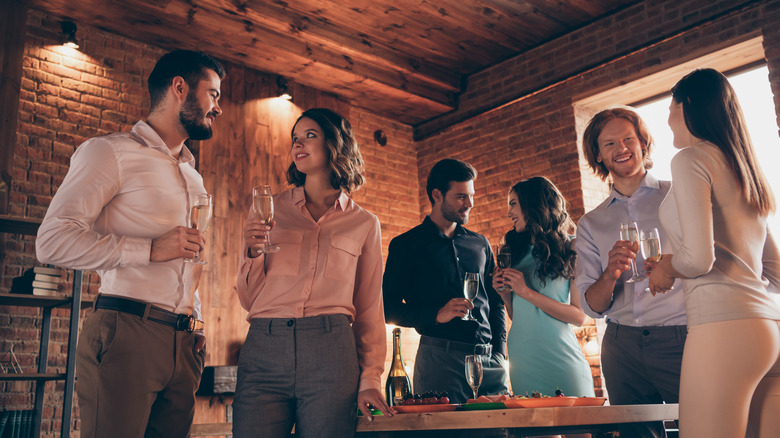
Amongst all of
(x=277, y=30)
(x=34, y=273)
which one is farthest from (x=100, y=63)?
(x=34, y=273)

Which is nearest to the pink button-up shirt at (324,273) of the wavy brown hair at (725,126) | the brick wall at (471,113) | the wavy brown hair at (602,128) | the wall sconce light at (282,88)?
the wavy brown hair at (602,128)

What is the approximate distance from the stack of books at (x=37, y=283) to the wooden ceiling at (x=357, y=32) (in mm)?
2183

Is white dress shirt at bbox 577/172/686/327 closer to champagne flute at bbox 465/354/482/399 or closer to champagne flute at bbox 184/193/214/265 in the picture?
champagne flute at bbox 465/354/482/399

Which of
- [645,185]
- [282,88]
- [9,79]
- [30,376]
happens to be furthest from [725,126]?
[282,88]

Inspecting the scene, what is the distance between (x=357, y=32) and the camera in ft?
19.9

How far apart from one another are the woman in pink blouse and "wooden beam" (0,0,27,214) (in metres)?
3.33

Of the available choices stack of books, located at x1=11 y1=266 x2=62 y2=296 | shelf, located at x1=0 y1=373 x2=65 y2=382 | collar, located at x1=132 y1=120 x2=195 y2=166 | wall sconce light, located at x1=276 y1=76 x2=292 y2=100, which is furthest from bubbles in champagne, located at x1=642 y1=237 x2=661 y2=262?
wall sconce light, located at x1=276 y1=76 x2=292 y2=100

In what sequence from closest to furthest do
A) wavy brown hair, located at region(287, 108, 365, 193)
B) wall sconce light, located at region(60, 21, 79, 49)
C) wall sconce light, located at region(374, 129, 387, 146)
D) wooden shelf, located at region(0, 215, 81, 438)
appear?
wavy brown hair, located at region(287, 108, 365, 193), wooden shelf, located at region(0, 215, 81, 438), wall sconce light, located at region(60, 21, 79, 49), wall sconce light, located at region(374, 129, 387, 146)

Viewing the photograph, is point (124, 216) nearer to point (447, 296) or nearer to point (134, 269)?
point (134, 269)

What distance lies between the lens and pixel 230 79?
600cm

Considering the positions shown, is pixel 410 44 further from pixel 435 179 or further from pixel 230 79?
pixel 435 179

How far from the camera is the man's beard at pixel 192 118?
6.89 feet

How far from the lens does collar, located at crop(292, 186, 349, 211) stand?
2.15 m

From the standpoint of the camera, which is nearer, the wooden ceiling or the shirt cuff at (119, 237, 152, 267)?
the shirt cuff at (119, 237, 152, 267)
